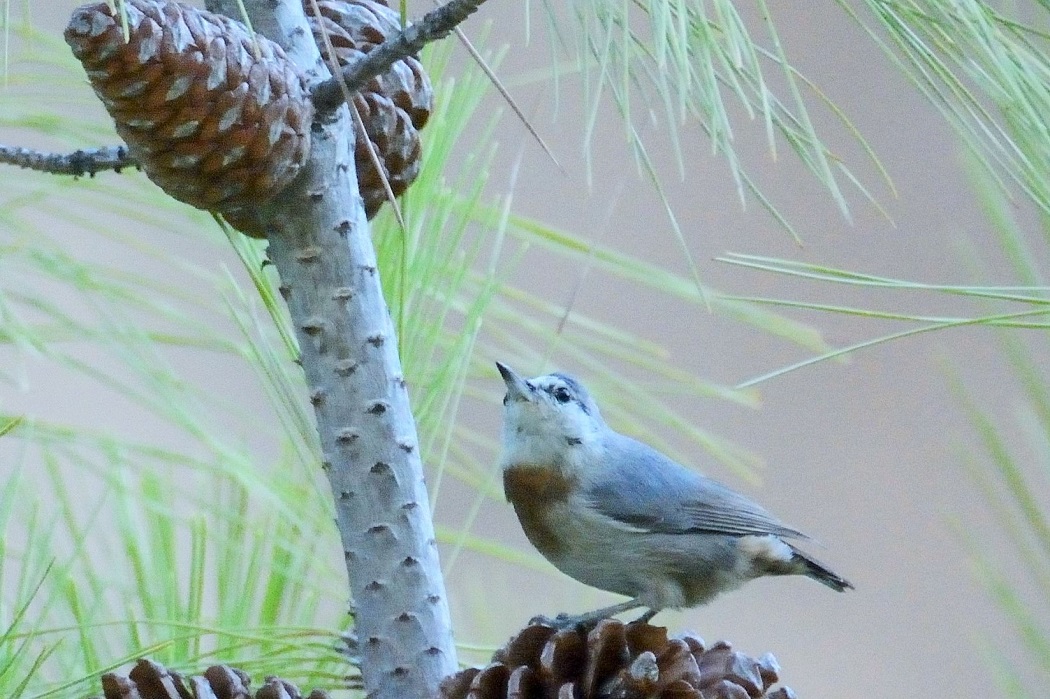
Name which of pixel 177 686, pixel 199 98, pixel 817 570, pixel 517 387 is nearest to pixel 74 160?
pixel 199 98

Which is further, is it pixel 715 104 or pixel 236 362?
pixel 236 362

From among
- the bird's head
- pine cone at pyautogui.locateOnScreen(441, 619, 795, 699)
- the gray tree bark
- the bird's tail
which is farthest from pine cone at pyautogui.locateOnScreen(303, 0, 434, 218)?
the bird's tail

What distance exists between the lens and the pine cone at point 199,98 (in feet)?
1.54

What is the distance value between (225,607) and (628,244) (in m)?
1.42

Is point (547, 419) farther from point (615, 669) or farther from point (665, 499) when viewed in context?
point (615, 669)

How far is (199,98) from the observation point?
0.49 m

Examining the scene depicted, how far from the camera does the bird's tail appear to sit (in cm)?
95

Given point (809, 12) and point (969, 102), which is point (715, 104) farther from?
point (809, 12)

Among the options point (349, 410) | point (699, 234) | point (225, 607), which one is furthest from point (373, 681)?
point (699, 234)

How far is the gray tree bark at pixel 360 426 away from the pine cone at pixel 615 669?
0.03 metres

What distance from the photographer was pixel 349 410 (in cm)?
54

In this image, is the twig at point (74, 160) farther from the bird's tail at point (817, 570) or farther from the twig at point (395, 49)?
the bird's tail at point (817, 570)

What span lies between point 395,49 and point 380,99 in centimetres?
11

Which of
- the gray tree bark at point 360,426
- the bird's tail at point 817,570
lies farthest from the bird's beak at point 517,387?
the gray tree bark at point 360,426
